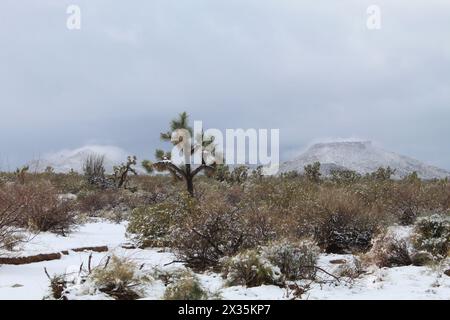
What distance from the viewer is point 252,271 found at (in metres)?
7.75

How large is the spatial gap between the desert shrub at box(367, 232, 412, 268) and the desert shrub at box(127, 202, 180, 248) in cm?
519

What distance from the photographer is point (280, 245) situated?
27.5 feet

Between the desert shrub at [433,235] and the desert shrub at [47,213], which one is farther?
the desert shrub at [47,213]

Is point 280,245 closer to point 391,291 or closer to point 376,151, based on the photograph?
point 391,291

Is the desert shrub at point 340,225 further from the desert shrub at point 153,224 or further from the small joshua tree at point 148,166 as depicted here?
the small joshua tree at point 148,166

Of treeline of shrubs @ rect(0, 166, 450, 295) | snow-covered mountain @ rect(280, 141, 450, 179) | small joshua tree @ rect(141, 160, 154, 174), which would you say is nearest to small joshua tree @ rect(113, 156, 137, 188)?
small joshua tree @ rect(141, 160, 154, 174)

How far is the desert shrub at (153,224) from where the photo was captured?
1314 cm

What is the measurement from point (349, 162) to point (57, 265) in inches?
4869

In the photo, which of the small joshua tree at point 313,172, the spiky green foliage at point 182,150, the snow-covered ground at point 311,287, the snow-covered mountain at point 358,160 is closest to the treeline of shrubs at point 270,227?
the snow-covered ground at point 311,287

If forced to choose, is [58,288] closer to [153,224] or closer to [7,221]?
[7,221]

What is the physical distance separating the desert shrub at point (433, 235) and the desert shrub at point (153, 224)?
557 cm

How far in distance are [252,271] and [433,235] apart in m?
4.68

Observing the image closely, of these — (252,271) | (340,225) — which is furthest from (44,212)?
(252,271)
